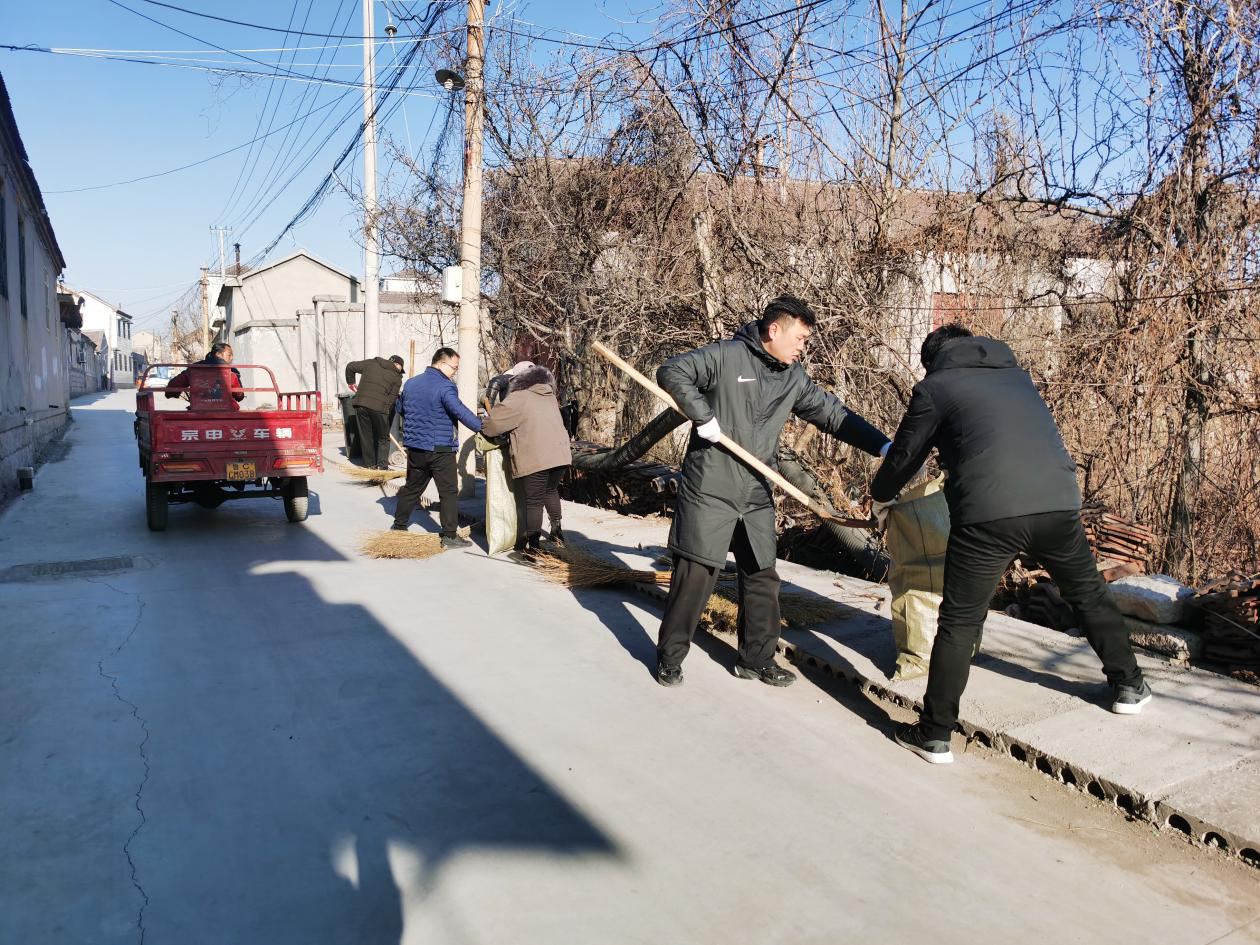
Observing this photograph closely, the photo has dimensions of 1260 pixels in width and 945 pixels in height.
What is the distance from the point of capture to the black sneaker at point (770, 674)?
457 centimetres

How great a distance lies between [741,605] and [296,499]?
247 inches

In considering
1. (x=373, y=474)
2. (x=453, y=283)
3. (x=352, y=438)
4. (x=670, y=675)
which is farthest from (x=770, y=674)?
(x=352, y=438)

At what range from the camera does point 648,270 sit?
9.92 metres

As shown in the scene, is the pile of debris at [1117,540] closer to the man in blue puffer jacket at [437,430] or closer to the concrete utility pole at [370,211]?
the man in blue puffer jacket at [437,430]

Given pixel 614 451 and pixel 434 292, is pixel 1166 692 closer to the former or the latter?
pixel 614 451

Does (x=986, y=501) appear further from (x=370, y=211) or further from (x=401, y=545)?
(x=370, y=211)

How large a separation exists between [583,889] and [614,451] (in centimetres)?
675

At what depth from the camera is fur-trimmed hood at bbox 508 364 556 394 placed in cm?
716

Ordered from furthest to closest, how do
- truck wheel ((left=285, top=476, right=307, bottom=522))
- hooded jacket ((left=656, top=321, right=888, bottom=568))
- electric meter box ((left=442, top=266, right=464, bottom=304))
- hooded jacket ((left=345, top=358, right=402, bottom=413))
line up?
hooded jacket ((left=345, top=358, right=402, bottom=413)), electric meter box ((left=442, top=266, right=464, bottom=304)), truck wheel ((left=285, top=476, right=307, bottom=522)), hooded jacket ((left=656, top=321, right=888, bottom=568))

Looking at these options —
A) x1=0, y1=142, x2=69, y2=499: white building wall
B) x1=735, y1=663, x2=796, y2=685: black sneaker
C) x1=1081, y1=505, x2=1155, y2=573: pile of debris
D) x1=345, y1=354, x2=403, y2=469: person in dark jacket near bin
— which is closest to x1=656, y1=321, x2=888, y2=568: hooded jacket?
x1=735, y1=663, x2=796, y2=685: black sneaker

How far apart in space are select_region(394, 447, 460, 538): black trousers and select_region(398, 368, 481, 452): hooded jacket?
0.28 ft

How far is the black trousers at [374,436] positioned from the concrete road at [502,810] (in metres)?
8.49

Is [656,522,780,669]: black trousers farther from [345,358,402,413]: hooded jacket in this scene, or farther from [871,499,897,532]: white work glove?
[345,358,402,413]: hooded jacket

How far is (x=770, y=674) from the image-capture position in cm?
458
